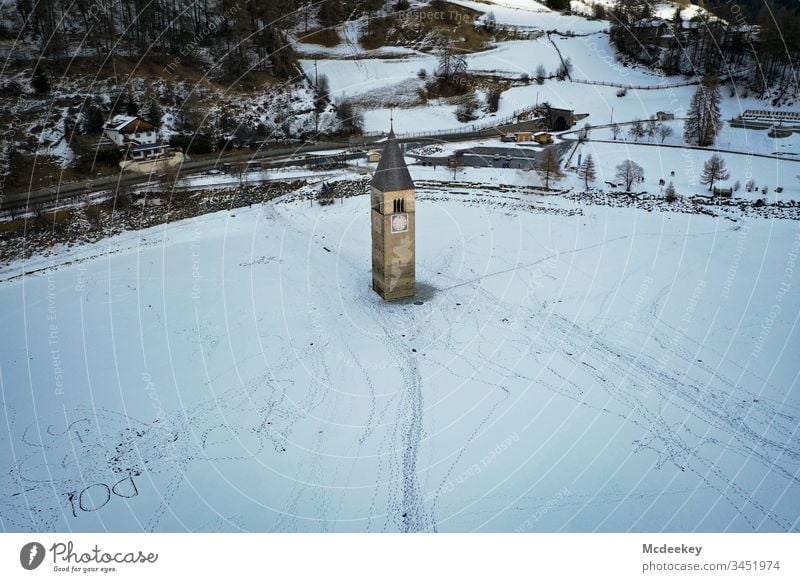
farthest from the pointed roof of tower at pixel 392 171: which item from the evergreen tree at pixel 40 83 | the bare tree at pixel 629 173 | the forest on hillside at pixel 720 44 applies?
the forest on hillside at pixel 720 44

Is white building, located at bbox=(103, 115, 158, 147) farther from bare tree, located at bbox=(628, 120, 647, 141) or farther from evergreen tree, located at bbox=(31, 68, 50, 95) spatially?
bare tree, located at bbox=(628, 120, 647, 141)

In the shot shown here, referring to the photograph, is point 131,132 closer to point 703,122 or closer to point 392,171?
point 392,171

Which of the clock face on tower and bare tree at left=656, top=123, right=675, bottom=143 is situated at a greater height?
the clock face on tower

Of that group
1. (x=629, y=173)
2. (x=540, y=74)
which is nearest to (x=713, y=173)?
(x=629, y=173)

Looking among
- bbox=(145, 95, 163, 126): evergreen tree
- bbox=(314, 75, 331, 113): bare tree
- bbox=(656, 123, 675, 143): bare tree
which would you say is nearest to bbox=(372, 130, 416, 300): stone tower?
bbox=(656, 123, 675, 143): bare tree

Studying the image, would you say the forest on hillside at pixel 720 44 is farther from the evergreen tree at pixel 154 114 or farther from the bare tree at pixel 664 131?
the evergreen tree at pixel 154 114

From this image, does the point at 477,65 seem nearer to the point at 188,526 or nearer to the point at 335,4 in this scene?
the point at 335,4
